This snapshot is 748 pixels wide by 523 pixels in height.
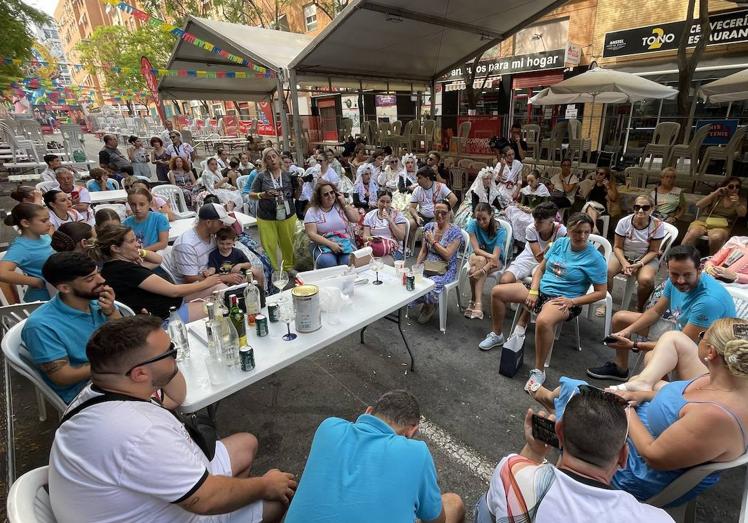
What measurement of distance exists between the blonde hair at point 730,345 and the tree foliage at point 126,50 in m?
25.8

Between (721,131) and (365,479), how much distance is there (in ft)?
39.6

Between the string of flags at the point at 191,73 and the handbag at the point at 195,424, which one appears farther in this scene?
the string of flags at the point at 191,73

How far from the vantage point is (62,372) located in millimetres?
1900

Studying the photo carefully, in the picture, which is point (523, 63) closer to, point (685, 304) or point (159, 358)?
point (685, 304)

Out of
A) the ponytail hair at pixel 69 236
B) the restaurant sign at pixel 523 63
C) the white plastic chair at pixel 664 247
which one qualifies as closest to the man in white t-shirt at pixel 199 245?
the ponytail hair at pixel 69 236

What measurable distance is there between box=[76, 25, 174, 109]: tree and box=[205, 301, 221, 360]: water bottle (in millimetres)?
24156

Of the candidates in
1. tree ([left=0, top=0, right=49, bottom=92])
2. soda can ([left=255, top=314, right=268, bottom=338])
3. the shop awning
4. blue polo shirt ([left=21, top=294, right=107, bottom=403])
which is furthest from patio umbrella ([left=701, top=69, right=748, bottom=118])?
tree ([left=0, top=0, right=49, bottom=92])

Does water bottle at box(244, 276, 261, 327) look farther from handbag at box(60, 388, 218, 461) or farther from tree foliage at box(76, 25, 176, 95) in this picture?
tree foliage at box(76, 25, 176, 95)

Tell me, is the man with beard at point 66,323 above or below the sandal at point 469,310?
above

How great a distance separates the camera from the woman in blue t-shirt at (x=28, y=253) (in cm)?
303

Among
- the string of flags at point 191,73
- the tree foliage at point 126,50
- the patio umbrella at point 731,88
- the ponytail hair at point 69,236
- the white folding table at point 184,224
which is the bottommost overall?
the white folding table at point 184,224

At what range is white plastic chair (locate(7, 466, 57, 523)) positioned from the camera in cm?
110

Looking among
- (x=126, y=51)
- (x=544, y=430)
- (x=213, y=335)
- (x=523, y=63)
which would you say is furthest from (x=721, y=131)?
(x=126, y=51)

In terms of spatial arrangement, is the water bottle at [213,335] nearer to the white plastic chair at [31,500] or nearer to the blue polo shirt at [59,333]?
the blue polo shirt at [59,333]
